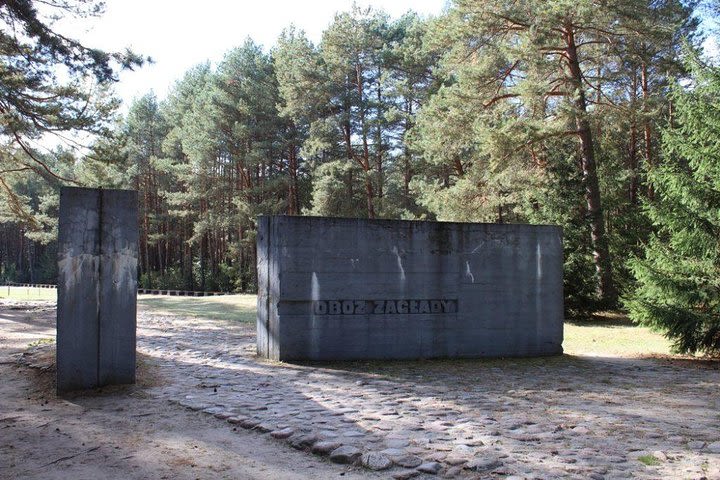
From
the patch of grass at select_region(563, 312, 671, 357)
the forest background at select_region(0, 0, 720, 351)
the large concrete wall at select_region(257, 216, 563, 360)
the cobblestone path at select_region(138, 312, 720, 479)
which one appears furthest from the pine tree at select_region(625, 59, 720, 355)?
the large concrete wall at select_region(257, 216, 563, 360)

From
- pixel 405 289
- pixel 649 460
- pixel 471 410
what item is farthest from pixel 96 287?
pixel 649 460

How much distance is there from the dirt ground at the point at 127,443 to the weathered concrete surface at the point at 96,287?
13.2 inches

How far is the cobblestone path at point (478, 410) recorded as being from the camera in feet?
15.1

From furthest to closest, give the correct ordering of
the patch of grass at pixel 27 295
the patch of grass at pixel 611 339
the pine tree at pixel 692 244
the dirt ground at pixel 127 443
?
1. the patch of grass at pixel 27 295
2. the patch of grass at pixel 611 339
3. the pine tree at pixel 692 244
4. the dirt ground at pixel 127 443

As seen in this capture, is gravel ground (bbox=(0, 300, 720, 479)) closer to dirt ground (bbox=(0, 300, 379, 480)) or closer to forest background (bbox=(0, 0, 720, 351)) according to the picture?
dirt ground (bbox=(0, 300, 379, 480))

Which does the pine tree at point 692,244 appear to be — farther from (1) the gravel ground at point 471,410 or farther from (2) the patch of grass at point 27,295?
(2) the patch of grass at point 27,295

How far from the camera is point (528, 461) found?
4594 millimetres

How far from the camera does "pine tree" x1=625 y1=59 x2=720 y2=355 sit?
10.3 metres

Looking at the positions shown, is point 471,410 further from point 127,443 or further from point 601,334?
point 601,334

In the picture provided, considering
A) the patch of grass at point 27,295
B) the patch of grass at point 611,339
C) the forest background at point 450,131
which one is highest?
the forest background at point 450,131

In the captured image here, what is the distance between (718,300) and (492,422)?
6530 mm

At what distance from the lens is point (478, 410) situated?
638cm

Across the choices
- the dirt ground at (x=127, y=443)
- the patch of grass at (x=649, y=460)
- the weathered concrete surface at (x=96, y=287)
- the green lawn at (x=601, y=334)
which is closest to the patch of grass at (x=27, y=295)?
the green lawn at (x=601, y=334)

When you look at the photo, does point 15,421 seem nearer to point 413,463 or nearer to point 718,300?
point 413,463
